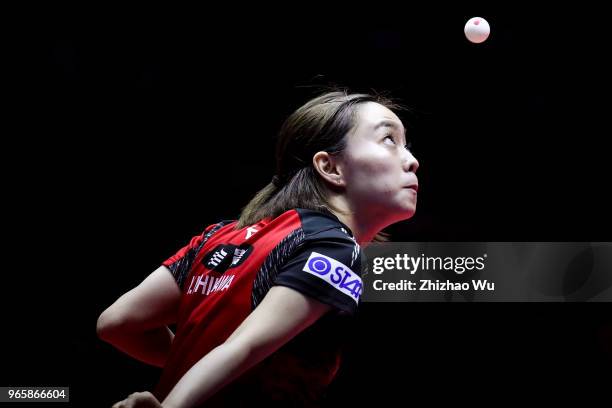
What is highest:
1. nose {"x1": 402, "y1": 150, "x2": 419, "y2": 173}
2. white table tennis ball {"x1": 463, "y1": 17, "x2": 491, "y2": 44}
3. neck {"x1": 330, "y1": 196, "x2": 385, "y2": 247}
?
white table tennis ball {"x1": 463, "y1": 17, "x2": 491, "y2": 44}

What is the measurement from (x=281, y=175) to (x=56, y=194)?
1.72m

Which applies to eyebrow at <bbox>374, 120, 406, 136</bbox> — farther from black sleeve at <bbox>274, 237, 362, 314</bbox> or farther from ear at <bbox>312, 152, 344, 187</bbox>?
black sleeve at <bbox>274, 237, 362, 314</bbox>

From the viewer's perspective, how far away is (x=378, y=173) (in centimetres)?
143

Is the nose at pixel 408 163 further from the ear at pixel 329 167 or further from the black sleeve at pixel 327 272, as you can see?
the black sleeve at pixel 327 272

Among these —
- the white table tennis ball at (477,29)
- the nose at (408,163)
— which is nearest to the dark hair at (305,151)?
the nose at (408,163)

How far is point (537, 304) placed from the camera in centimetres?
307

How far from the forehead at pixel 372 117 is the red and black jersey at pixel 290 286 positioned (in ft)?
0.91

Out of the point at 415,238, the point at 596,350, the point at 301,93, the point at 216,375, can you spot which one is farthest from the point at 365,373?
the point at 216,375

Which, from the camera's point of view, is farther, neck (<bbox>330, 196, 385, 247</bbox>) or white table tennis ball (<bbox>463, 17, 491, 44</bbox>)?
white table tennis ball (<bbox>463, 17, 491, 44</bbox>)

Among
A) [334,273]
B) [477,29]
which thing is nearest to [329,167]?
[334,273]

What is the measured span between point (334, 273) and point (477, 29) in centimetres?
199

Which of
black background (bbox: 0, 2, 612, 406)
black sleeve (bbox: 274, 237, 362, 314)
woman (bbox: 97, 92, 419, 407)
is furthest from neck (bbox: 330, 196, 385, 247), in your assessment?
black background (bbox: 0, 2, 612, 406)

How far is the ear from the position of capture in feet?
4.79

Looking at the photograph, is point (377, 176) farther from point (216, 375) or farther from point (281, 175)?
point (216, 375)
